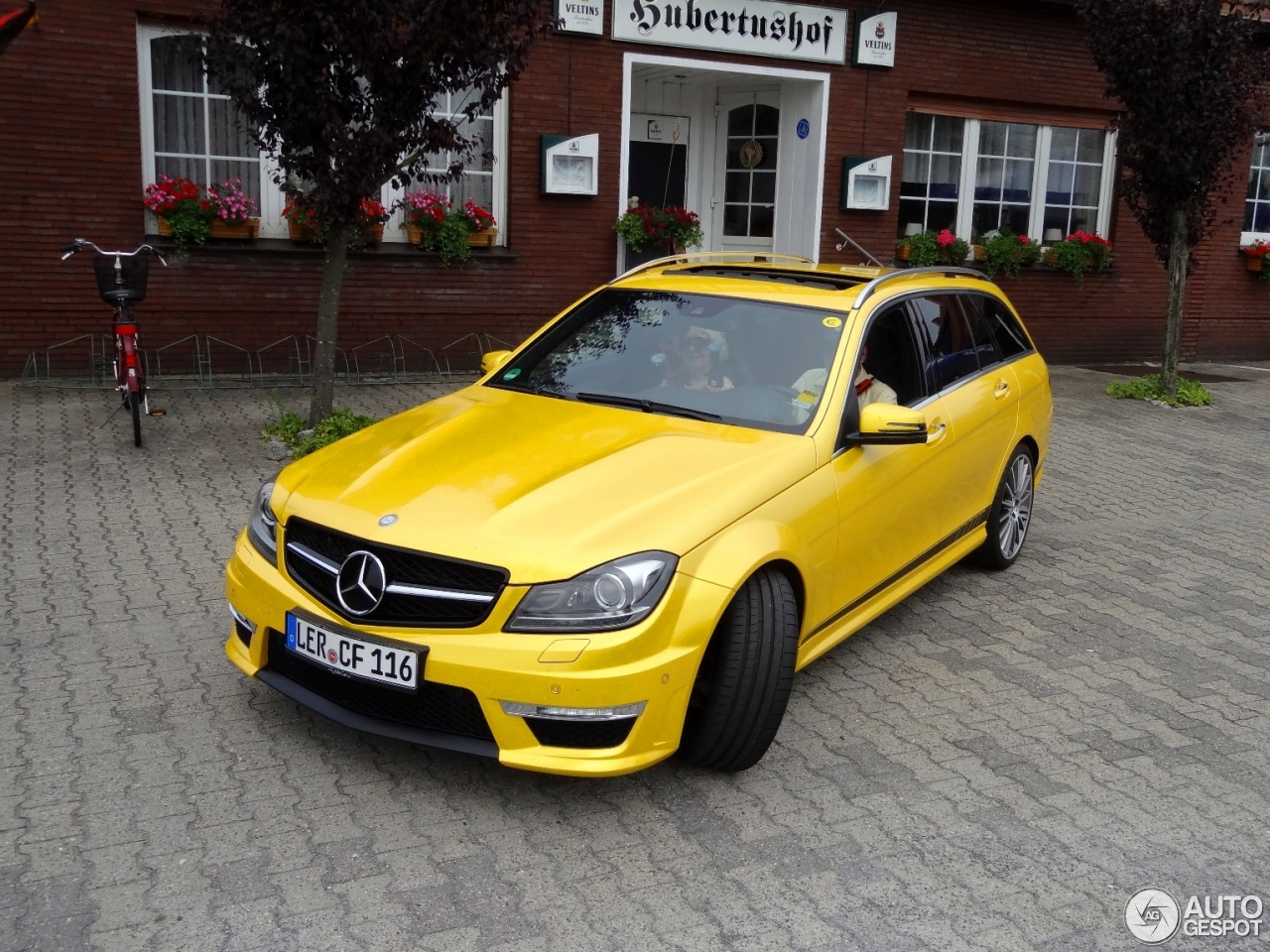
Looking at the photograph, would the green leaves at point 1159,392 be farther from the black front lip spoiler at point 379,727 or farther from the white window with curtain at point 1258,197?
the black front lip spoiler at point 379,727

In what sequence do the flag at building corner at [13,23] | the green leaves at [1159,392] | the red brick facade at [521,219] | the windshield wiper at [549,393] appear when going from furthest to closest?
the green leaves at [1159,392], the red brick facade at [521,219], the flag at building corner at [13,23], the windshield wiper at [549,393]

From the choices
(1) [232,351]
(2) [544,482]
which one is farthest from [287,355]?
(2) [544,482]

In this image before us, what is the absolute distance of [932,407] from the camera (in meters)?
5.34

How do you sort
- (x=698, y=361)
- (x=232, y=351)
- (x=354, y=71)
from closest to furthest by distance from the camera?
(x=698, y=361), (x=354, y=71), (x=232, y=351)

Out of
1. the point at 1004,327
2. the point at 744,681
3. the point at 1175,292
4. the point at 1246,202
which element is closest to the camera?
the point at 744,681

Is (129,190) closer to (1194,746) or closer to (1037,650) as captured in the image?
(1037,650)

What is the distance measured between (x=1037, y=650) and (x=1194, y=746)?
99 centimetres

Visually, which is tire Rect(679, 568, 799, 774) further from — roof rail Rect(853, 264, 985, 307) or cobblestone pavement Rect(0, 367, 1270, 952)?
roof rail Rect(853, 264, 985, 307)

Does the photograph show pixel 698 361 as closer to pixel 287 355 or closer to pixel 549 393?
pixel 549 393

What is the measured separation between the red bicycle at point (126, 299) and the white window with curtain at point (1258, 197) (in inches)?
565

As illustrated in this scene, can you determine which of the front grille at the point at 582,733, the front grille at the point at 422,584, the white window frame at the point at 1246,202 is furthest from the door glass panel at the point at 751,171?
the front grille at the point at 582,733

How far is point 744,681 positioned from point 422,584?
1087mm

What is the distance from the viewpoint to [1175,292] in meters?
12.3

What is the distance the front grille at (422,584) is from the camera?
141 inches
